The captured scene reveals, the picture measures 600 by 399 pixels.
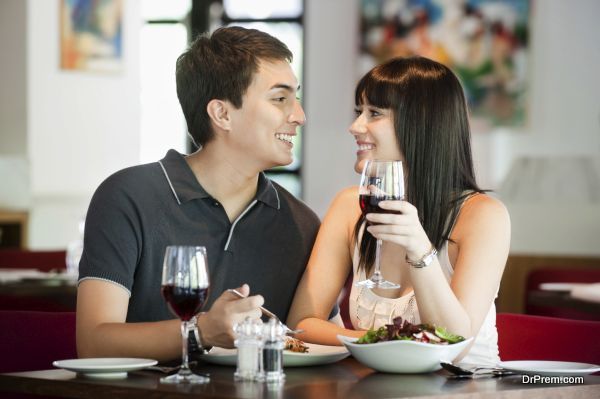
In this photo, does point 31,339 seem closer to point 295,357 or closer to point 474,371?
point 295,357

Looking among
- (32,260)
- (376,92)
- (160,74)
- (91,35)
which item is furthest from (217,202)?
(160,74)

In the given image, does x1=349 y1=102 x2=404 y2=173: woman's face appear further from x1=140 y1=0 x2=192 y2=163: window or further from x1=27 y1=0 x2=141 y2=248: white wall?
x1=140 y1=0 x2=192 y2=163: window

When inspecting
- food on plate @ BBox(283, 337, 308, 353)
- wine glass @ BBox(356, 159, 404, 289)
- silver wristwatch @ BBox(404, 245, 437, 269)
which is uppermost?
wine glass @ BBox(356, 159, 404, 289)

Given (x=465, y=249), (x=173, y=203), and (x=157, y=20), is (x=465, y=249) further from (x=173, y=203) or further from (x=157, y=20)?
(x=157, y=20)

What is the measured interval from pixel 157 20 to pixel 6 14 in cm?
238

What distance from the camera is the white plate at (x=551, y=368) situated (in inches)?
88.7

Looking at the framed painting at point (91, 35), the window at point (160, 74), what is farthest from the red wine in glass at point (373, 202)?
the window at point (160, 74)

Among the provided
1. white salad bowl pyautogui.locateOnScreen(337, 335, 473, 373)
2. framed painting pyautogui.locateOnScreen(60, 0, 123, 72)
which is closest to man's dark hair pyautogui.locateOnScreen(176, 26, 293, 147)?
white salad bowl pyautogui.locateOnScreen(337, 335, 473, 373)

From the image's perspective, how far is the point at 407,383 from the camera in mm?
2168

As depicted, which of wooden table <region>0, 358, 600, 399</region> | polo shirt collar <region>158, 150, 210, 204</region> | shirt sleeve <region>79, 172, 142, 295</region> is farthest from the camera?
polo shirt collar <region>158, 150, 210, 204</region>

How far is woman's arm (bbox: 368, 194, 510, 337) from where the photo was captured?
7.73ft

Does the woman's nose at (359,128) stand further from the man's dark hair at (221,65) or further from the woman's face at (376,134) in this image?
the man's dark hair at (221,65)

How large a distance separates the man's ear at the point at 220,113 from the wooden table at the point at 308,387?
903mm

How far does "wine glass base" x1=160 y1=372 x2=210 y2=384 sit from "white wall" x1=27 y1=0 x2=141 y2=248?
215 inches
